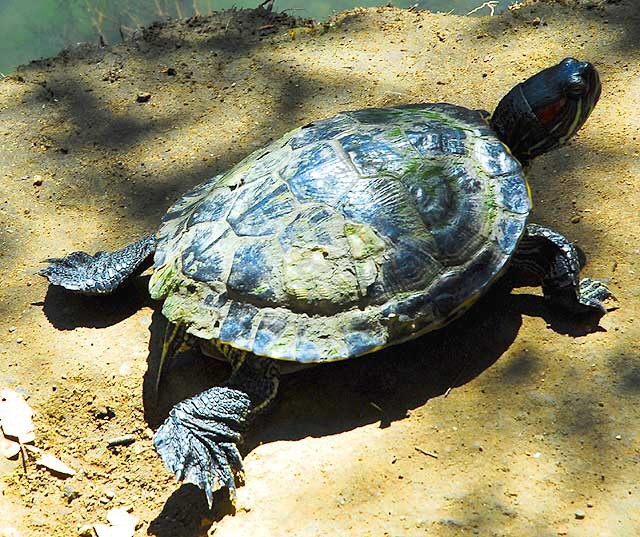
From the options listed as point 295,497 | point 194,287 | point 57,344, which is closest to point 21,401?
point 57,344

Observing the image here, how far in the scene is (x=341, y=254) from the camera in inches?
155

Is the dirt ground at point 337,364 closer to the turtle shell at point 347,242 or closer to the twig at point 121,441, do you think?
the twig at point 121,441

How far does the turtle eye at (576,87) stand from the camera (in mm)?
4543

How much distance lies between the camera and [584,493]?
330 centimetres

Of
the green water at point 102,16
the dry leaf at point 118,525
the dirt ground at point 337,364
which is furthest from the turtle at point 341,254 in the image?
the green water at point 102,16

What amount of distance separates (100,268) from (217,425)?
1.60 metres

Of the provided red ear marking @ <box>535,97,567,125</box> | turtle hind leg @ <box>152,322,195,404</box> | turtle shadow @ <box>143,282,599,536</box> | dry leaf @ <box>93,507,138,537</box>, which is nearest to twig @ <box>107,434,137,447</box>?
turtle shadow @ <box>143,282,599,536</box>

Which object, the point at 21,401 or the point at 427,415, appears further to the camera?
the point at 21,401

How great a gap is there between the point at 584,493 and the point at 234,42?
5705 millimetres

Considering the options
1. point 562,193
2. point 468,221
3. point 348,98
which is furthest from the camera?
point 348,98

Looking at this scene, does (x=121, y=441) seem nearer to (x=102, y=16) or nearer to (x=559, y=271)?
(x=559, y=271)

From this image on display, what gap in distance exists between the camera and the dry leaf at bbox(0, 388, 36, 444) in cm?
412

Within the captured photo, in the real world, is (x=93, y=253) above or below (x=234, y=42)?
below

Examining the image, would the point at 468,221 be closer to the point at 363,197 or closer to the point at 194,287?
the point at 363,197
